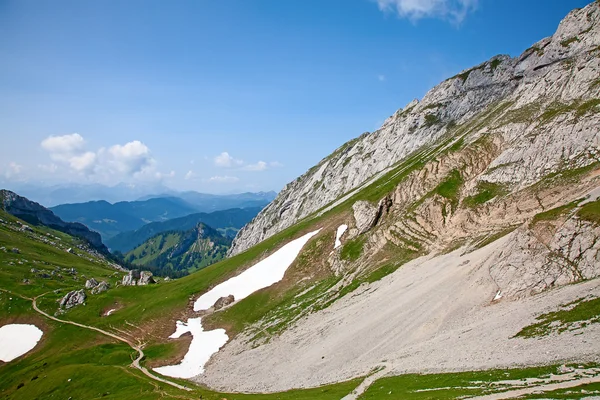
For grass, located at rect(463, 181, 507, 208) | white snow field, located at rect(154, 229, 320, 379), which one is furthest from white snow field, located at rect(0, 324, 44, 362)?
grass, located at rect(463, 181, 507, 208)

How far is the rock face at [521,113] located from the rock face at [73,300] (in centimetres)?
8953

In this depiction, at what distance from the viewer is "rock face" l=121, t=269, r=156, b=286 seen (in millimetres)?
130250

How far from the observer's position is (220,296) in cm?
9556

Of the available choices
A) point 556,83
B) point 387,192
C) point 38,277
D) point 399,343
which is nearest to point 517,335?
point 399,343

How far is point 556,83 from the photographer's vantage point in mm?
92250

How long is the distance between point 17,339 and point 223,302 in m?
55.2

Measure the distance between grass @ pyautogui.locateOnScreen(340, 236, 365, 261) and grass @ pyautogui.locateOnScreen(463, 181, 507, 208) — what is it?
23655 millimetres

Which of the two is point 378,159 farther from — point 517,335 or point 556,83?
point 517,335

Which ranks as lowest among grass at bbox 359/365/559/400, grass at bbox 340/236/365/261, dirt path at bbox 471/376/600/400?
grass at bbox 359/365/559/400

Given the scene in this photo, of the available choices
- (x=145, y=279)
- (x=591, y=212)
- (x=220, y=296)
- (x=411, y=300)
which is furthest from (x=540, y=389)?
(x=145, y=279)

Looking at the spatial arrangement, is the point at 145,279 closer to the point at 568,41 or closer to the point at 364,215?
the point at 364,215

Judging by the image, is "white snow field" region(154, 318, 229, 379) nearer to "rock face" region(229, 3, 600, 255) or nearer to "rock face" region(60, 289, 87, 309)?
"rock face" region(60, 289, 87, 309)

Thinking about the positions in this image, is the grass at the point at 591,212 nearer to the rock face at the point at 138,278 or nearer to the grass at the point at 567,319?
the grass at the point at 567,319

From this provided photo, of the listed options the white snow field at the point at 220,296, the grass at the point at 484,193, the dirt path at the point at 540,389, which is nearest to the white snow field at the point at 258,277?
the white snow field at the point at 220,296
